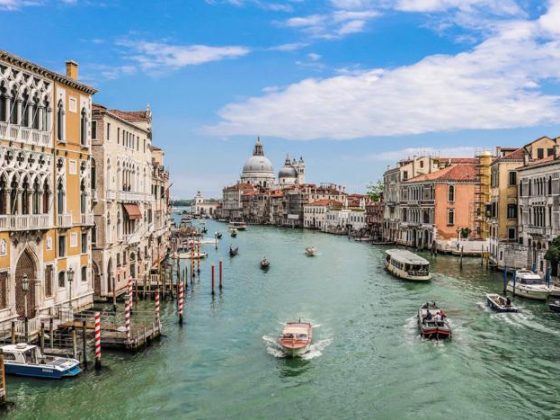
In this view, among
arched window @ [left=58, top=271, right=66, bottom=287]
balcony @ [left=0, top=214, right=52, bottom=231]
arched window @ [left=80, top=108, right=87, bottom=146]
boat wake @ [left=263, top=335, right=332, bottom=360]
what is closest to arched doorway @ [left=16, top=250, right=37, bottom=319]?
balcony @ [left=0, top=214, right=52, bottom=231]

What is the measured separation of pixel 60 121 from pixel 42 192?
8.39 feet

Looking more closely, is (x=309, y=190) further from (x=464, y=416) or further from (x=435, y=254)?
(x=464, y=416)

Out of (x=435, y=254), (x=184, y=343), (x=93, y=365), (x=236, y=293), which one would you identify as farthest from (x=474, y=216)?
(x=93, y=365)

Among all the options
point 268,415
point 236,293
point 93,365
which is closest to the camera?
point 268,415

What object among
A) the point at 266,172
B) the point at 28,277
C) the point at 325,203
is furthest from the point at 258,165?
the point at 28,277

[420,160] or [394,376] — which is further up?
[420,160]

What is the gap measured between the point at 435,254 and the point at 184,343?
1290 inches

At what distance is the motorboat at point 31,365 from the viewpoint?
1547cm

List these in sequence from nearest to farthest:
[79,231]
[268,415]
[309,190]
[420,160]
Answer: [268,415]
[79,231]
[420,160]
[309,190]

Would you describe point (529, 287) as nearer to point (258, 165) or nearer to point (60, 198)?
point (60, 198)

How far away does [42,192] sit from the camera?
19.3 metres

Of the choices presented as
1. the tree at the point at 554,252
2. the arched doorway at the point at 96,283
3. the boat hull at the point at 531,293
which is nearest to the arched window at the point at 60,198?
the arched doorway at the point at 96,283

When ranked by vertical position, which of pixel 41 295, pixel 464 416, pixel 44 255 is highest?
pixel 44 255

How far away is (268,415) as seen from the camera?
45.9 ft
